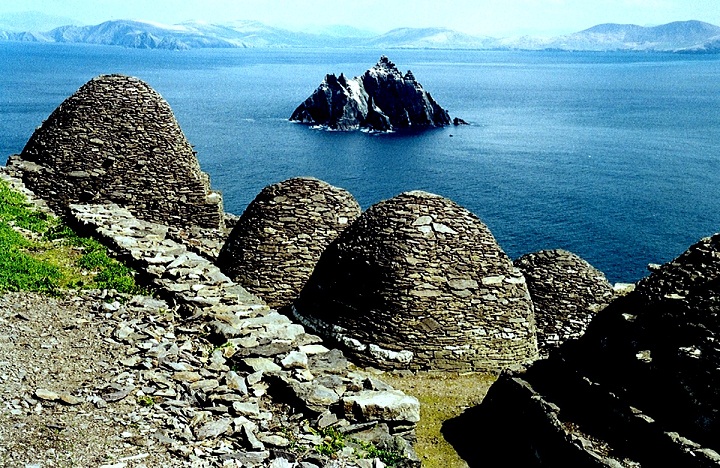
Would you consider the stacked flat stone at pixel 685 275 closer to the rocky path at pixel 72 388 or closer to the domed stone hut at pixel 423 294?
the domed stone hut at pixel 423 294

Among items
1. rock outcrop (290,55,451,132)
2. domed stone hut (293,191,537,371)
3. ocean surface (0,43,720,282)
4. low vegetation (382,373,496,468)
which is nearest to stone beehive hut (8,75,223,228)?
domed stone hut (293,191,537,371)

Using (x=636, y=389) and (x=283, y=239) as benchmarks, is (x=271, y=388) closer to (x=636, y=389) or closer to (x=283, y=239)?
(x=636, y=389)

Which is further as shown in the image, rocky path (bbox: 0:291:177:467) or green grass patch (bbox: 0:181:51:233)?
green grass patch (bbox: 0:181:51:233)

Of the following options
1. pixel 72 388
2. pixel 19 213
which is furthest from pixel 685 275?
pixel 19 213

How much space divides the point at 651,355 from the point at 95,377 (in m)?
7.57

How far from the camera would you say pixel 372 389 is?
10703mm

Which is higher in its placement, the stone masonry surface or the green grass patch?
the green grass patch

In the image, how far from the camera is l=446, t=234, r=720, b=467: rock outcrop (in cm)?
1027

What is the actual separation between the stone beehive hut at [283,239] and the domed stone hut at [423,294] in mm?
1927

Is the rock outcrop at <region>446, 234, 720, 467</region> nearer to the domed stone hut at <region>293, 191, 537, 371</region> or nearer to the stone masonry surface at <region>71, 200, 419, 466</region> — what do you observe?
the domed stone hut at <region>293, 191, 537, 371</region>

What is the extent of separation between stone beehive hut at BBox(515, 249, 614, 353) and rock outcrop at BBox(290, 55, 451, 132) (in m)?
107

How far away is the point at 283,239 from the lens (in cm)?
1742

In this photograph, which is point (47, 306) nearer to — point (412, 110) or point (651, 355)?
point (651, 355)

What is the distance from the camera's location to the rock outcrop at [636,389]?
10266 millimetres
